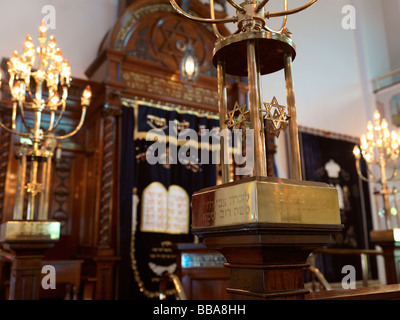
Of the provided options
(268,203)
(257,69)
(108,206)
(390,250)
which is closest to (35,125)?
(108,206)

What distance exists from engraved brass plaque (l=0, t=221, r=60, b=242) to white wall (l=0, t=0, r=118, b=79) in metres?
3.13

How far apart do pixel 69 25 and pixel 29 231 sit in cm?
377

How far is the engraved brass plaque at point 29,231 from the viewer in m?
2.43

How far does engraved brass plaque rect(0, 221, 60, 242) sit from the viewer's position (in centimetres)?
243

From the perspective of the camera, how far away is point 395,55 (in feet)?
30.4

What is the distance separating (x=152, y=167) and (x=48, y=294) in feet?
6.36

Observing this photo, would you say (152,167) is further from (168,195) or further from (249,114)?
(249,114)

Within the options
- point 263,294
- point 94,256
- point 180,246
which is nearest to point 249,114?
point 263,294

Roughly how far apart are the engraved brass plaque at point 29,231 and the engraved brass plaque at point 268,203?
1636 mm

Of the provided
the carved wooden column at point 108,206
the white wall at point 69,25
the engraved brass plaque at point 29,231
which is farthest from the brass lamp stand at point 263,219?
the white wall at point 69,25

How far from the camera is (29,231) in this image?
8.13ft

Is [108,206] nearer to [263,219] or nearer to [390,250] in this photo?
[390,250]

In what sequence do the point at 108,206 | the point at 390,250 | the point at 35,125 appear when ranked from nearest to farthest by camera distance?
the point at 35,125 → the point at 390,250 → the point at 108,206

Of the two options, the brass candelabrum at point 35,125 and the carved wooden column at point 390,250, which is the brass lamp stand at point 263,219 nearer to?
the brass candelabrum at point 35,125
